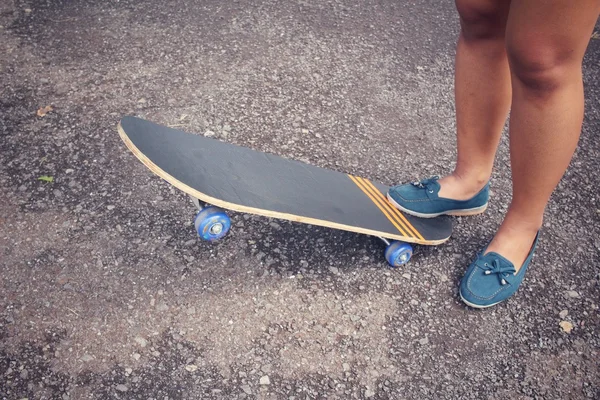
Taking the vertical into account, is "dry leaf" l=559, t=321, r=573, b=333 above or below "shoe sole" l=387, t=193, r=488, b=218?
below

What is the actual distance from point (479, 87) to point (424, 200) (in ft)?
1.58

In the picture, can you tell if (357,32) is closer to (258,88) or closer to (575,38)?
(258,88)

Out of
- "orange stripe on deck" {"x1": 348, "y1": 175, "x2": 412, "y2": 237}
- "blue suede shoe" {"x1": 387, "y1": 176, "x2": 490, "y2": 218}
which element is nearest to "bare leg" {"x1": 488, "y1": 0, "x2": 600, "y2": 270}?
"blue suede shoe" {"x1": 387, "y1": 176, "x2": 490, "y2": 218}

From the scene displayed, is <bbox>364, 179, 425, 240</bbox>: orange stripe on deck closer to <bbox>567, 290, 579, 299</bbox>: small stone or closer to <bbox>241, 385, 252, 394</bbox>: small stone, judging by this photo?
<bbox>567, 290, 579, 299</bbox>: small stone

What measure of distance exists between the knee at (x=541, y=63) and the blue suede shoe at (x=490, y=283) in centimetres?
65

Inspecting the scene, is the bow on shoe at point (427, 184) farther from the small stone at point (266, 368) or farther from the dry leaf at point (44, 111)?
the dry leaf at point (44, 111)

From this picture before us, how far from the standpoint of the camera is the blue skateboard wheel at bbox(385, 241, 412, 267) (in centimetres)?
197

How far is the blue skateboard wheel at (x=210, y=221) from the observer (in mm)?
1766

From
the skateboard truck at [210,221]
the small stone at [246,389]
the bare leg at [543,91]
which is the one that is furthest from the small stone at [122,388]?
the bare leg at [543,91]

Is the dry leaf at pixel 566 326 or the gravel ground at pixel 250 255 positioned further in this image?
the dry leaf at pixel 566 326

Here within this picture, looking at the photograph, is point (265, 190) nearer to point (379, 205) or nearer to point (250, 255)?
point (250, 255)

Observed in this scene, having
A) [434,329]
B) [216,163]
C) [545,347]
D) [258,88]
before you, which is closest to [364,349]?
[434,329]

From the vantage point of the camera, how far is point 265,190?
186 cm

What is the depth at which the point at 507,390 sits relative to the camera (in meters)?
1.69
